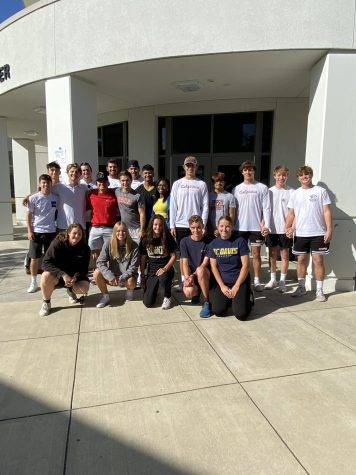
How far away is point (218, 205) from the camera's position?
5.25m

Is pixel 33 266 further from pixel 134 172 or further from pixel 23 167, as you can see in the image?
pixel 23 167

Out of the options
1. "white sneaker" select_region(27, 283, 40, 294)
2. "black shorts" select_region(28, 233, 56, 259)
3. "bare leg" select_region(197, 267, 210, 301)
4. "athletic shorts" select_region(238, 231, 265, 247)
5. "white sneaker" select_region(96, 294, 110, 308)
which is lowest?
"white sneaker" select_region(27, 283, 40, 294)

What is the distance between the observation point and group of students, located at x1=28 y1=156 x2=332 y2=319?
4.42 metres

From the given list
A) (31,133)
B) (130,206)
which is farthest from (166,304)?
(31,133)

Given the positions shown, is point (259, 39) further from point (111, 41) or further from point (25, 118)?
point (25, 118)

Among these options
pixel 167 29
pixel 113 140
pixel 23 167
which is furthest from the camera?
pixel 23 167

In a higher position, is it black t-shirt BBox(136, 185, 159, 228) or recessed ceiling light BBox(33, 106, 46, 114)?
recessed ceiling light BBox(33, 106, 46, 114)

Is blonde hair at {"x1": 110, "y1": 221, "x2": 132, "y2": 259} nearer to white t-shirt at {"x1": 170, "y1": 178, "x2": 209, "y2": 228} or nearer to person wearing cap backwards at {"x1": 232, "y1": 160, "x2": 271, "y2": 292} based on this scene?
white t-shirt at {"x1": 170, "y1": 178, "x2": 209, "y2": 228}

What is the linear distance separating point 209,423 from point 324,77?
5035 mm

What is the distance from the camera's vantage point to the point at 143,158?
9.91 m

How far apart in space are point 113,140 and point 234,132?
3.96 metres

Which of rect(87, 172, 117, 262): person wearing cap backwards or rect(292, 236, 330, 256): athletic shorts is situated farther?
rect(87, 172, 117, 262): person wearing cap backwards

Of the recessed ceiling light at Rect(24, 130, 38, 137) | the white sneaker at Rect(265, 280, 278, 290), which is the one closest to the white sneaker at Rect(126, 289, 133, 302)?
the white sneaker at Rect(265, 280, 278, 290)

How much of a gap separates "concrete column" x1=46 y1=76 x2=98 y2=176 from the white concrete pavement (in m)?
3.35
